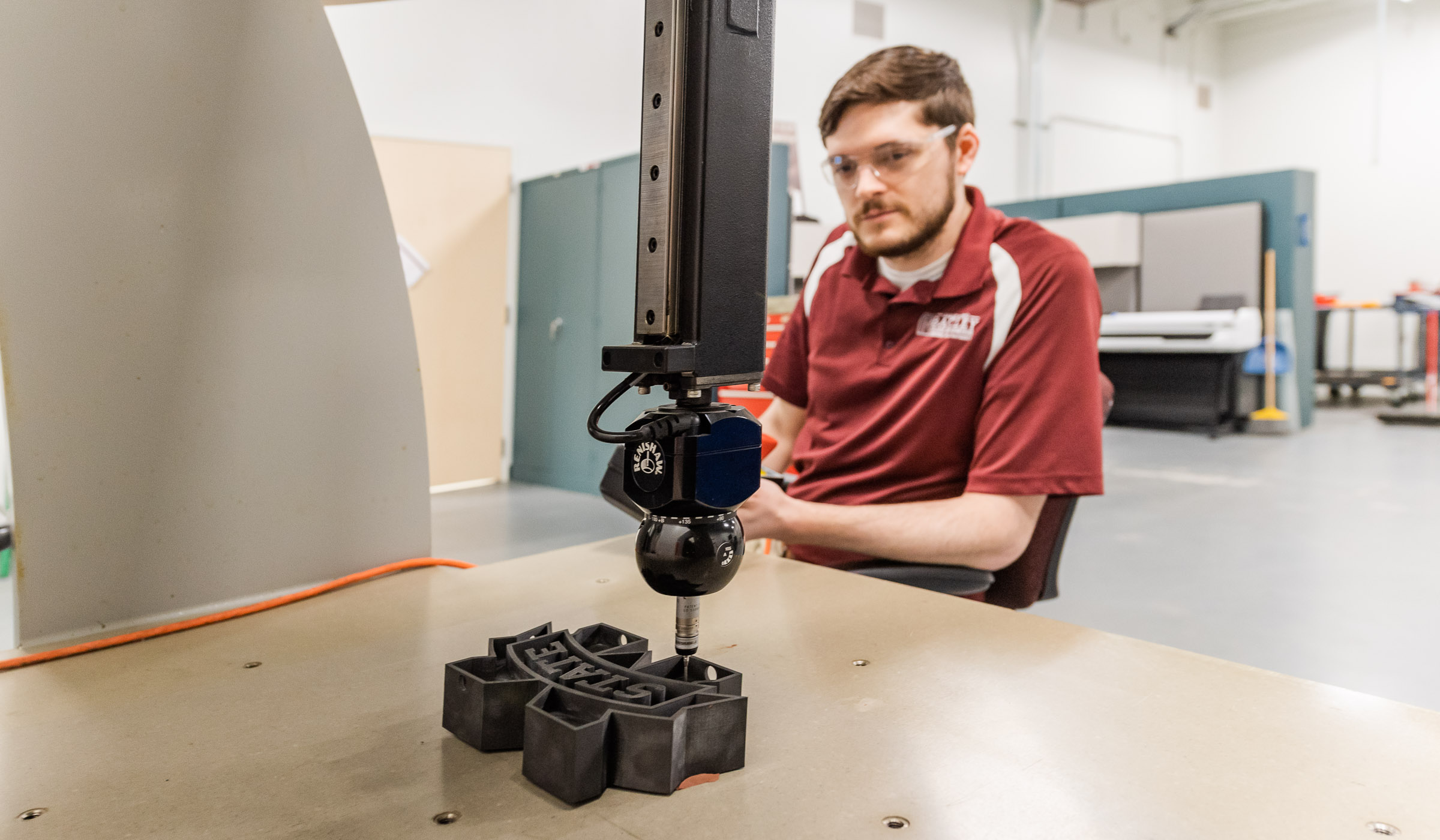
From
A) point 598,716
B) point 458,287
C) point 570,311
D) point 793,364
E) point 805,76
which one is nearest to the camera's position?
point 598,716

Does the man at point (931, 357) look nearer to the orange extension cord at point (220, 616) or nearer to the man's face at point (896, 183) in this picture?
the man's face at point (896, 183)

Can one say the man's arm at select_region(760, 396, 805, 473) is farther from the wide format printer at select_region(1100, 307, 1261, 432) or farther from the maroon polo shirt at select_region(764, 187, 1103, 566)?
the wide format printer at select_region(1100, 307, 1261, 432)

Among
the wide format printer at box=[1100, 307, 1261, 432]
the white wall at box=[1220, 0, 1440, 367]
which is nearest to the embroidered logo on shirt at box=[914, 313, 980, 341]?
the wide format printer at box=[1100, 307, 1261, 432]

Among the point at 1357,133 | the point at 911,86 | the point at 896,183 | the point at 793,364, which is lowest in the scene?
the point at 793,364

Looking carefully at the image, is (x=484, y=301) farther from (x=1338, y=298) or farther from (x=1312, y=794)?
(x=1338, y=298)

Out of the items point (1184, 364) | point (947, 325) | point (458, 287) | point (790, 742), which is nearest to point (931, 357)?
point (947, 325)

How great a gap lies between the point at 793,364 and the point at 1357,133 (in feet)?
33.5

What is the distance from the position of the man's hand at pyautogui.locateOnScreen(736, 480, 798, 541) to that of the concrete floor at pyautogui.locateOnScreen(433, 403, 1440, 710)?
5.22 feet

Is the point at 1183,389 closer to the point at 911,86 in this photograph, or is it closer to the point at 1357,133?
the point at 1357,133

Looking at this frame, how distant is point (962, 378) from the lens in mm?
1195

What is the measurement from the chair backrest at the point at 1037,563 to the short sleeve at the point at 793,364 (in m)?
0.44

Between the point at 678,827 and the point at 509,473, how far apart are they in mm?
4764

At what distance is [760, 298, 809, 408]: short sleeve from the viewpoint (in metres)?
1.47

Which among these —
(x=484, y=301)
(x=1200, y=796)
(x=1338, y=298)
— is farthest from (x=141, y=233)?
(x=1338, y=298)
